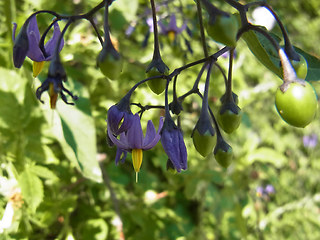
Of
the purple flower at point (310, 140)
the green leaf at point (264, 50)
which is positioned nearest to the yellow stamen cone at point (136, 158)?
the green leaf at point (264, 50)

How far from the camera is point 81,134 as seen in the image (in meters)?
0.72

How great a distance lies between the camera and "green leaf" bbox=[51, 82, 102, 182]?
69 centimetres

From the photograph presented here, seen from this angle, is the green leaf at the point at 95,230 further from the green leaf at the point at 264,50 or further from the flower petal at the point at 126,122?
the green leaf at the point at 264,50

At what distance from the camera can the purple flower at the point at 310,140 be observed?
2281mm

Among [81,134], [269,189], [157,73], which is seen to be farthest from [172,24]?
[269,189]

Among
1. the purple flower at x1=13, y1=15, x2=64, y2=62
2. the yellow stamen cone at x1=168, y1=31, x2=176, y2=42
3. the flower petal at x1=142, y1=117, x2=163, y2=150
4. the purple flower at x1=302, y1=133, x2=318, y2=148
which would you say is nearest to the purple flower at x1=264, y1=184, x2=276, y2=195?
the purple flower at x1=302, y1=133, x2=318, y2=148

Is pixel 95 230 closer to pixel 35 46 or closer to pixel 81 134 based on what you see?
pixel 81 134

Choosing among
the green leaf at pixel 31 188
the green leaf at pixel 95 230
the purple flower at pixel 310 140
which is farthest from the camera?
the purple flower at pixel 310 140

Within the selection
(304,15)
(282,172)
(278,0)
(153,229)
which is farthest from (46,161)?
(304,15)

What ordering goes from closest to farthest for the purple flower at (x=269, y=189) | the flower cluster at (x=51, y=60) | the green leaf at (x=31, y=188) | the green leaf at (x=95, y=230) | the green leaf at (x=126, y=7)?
the flower cluster at (x=51, y=60) < the green leaf at (x=31, y=188) < the green leaf at (x=95, y=230) < the green leaf at (x=126, y=7) < the purple flower at (x=269, y=189)

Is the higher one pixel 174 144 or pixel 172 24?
pixel 174 144

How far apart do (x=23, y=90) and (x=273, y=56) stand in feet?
1.80

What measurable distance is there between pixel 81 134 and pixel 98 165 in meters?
0.07

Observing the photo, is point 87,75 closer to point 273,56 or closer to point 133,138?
point 133,138
